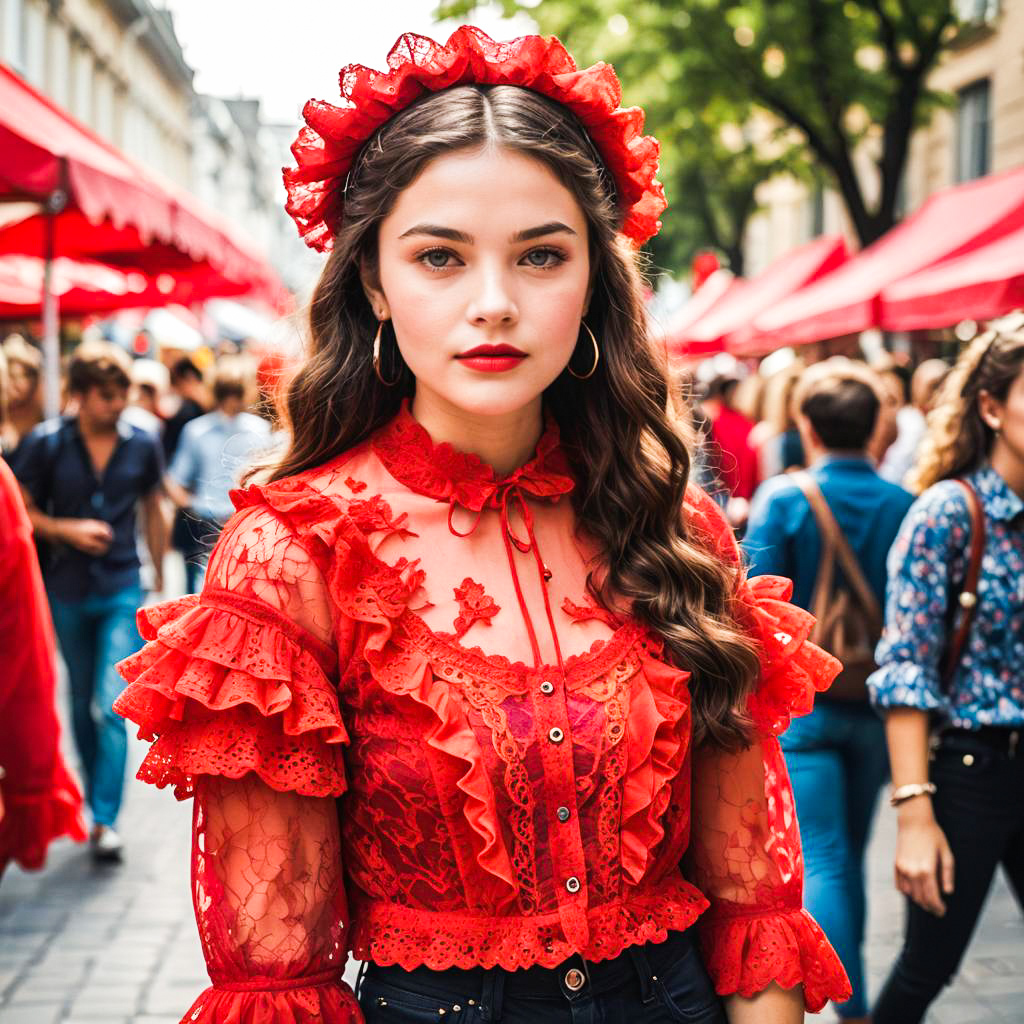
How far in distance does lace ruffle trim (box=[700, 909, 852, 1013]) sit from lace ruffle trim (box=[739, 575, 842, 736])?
11.2 inches

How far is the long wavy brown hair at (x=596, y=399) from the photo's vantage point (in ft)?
6.60

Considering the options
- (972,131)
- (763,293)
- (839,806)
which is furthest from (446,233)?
(972,131)

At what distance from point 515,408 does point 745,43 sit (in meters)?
15.4

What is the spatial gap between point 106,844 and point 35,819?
7.66 ft

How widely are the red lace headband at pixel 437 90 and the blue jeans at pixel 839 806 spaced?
7.90ft

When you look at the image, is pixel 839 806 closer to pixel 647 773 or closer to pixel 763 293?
pixel 647 773

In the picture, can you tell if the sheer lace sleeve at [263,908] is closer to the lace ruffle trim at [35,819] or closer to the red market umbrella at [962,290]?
the lace ruffle trim at [35,819]

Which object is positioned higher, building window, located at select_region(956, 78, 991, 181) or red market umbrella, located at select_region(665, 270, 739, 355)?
building window, located at select_region(956, 78, 991, 181)

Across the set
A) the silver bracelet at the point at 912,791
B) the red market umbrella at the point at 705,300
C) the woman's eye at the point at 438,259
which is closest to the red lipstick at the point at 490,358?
the woman's eye at the point at 438,259

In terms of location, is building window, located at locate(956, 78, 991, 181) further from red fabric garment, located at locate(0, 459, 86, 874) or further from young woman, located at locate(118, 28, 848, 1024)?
young woman, located at locate(118, 28, 848, 1024)

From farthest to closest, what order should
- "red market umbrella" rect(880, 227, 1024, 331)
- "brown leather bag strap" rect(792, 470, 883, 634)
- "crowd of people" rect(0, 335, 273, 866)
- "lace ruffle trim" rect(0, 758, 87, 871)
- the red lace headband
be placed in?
"red market umbrella" rect(880, 227, 1024, 331), "crowd of people" rect(0, 335, 273, 866), "brown leather bag strap" rect(792, 470, 883, 634), "lace ruffle trim" rect(0, 758, 87, 871), the red lace headband

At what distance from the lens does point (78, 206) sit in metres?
6.51

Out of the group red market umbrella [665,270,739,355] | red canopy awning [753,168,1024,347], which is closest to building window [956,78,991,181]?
red market umbrella [665,270,739,355]

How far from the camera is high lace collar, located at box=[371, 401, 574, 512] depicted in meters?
2.09
